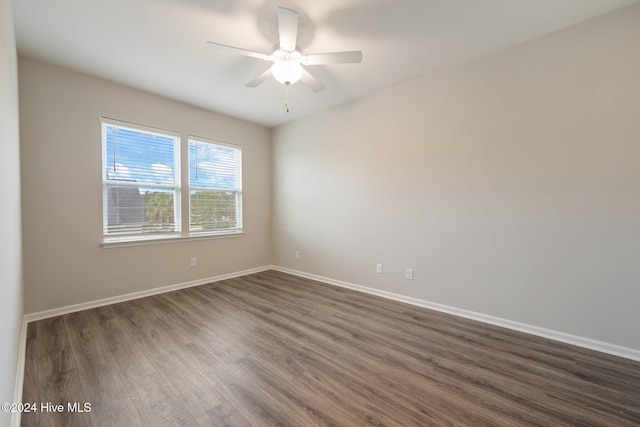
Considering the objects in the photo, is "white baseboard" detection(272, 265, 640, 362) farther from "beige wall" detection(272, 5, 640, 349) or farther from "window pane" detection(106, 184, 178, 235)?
"window pane" detection(106, 184, 178, 235)

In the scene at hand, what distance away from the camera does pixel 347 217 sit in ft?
12.2

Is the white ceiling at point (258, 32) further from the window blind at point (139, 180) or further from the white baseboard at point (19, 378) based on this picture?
the white baseboard at point (19, 378)

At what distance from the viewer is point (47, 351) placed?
6.57 feet

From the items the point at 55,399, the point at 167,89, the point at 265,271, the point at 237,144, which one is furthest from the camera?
the point at 265,271

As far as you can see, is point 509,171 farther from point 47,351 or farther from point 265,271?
point 47,351

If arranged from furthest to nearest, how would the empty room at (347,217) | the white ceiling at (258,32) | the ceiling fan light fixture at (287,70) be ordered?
the ceiling fan light fixture at (287,70) → the white ceiling at (258,32) → the empty room at (347,217)

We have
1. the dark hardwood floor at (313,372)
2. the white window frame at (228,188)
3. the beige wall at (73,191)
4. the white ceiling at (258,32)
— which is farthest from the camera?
the white window frame at (228,188)

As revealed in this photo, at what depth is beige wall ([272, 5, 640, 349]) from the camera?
1.99m

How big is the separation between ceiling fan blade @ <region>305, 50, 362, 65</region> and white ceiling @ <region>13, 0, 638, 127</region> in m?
0.27

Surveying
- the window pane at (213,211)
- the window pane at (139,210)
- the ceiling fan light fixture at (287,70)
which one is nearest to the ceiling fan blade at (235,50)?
the ceiling fan light fixture at (287,70)

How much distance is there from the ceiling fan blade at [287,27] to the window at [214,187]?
2.44 meters

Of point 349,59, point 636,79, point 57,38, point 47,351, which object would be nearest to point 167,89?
point 57,38

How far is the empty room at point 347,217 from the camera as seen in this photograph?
1.59 meters

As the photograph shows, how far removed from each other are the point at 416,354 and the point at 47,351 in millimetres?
3013
